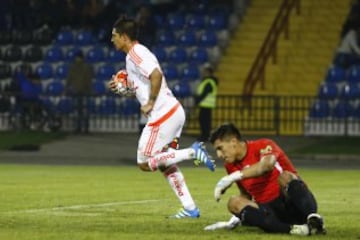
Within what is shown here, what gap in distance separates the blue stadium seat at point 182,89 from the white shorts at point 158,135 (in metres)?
22.9

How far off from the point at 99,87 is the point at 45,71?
242 cm

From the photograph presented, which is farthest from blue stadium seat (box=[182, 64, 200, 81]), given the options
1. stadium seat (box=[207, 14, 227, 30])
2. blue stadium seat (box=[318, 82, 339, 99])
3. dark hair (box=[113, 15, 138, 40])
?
dark hair (box=[113, 15, 138, 40])

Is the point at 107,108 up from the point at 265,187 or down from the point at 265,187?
down

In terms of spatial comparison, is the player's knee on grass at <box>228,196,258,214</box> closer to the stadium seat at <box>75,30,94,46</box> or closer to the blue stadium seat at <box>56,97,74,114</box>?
the blue stadium seat at <box>56,97,74,114</box>

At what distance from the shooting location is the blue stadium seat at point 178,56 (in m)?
42.2

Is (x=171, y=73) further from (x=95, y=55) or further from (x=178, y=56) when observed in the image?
(x=95, y=55)

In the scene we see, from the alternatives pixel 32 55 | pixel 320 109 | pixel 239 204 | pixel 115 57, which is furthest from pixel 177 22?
pixel 239 204

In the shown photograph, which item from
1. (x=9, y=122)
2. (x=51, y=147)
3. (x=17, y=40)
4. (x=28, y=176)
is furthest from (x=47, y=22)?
(x=28, y=176)

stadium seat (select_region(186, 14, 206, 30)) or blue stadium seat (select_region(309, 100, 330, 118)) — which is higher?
stadium seat (select_region(186, 14, 206, 30))

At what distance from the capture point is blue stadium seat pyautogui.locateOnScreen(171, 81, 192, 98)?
39.6m

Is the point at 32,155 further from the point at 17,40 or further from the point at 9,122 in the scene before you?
the point at 17,40

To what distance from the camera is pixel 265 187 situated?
13.8m

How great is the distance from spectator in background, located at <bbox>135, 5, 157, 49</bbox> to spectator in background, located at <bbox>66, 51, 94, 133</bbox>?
3028 mm

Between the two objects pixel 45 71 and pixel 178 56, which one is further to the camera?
pixel 45 71
